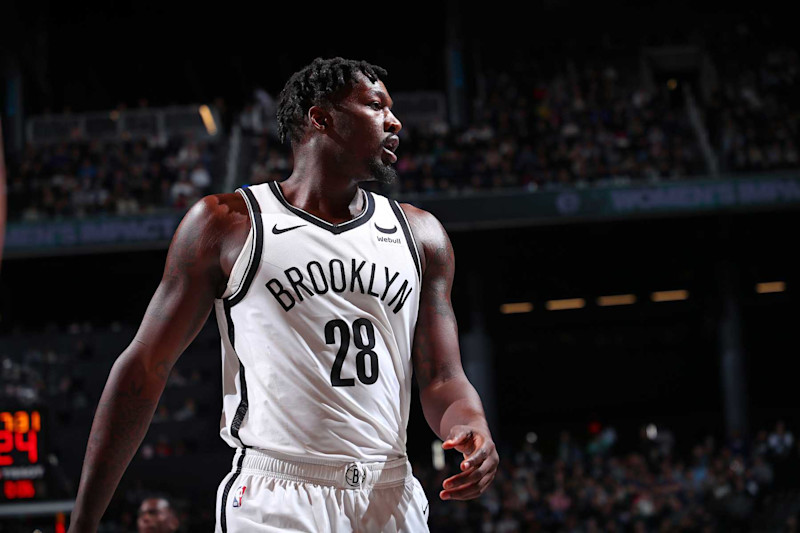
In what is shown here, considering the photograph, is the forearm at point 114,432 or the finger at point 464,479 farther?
the forearm at point 114,432

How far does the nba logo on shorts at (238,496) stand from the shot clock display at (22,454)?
686 cm

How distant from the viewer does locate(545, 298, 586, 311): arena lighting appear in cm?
2281

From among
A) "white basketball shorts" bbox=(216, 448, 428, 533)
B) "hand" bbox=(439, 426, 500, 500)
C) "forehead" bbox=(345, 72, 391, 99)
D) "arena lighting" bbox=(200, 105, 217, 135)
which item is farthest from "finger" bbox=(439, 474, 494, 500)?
"arena lighting" bbox=(200, 105, 217, 135)

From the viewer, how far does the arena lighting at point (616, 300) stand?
899 inches

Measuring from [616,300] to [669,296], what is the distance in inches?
51.1

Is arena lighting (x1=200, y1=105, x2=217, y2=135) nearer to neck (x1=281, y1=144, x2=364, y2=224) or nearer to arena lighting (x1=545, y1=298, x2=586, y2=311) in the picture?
arena lighting (x1=545, y1=298, x2=586, y2=311)

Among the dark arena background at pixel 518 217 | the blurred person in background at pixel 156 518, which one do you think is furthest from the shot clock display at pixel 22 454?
the blurred person in background at pixel 156 518

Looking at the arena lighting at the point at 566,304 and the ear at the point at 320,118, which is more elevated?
the arena lighting at the point at 566,304

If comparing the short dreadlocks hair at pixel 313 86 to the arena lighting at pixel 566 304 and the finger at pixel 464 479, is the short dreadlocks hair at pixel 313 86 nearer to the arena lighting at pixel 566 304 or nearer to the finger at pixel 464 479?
the finger at pixel 464 479

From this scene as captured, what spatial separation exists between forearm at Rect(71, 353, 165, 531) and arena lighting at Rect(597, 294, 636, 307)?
21040mm

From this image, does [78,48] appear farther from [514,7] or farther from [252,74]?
[514,7]

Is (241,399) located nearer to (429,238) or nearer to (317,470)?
(317,470)

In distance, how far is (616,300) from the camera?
75.3 feet

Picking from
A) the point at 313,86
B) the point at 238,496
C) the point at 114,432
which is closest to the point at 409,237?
the point at 313,86
